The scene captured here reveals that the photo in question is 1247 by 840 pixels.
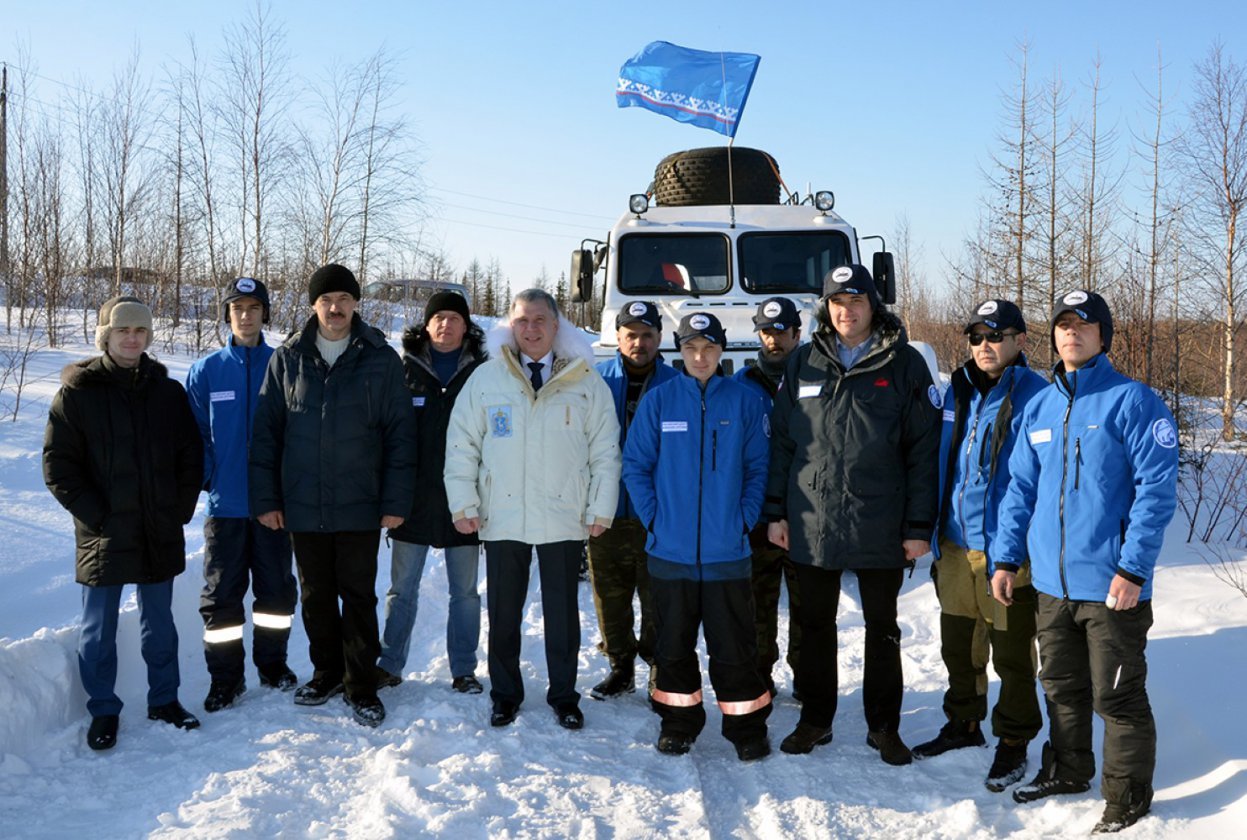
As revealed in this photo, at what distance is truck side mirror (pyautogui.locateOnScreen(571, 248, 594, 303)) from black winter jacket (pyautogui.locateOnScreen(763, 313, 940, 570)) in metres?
4.34

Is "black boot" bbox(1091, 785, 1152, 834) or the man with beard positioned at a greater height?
the man with beard

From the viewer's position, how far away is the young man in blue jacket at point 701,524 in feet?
12.4

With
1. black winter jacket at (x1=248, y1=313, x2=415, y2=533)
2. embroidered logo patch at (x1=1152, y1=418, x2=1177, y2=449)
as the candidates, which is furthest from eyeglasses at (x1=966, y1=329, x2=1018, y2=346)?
black winter jacket at (x1=248, y1=313, x2=415, y2=533)

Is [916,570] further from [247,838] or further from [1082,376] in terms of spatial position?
[247,838]

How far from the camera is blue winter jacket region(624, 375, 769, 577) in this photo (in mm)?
3781

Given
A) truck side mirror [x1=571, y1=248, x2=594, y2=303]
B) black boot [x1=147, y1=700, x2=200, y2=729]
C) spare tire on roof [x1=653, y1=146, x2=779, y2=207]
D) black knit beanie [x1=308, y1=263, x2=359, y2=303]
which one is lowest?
black boot [x1=147, y1=700, x2=200, y2=729]

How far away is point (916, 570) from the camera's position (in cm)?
697

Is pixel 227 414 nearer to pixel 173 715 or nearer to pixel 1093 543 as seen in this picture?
pixel 173 715

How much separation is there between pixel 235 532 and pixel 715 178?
588 centimetres

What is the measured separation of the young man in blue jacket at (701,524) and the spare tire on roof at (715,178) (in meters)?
4.99

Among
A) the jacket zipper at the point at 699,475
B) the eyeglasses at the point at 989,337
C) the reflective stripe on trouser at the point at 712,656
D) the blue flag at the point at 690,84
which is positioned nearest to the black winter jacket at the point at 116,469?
the reflective stripe on trouser at the point at 712,656

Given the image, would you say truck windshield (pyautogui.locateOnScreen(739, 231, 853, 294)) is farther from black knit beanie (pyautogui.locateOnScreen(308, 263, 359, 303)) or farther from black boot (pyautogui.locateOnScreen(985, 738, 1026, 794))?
black boot (pyautogui.locateOnScreen(985, 738, 1026, 794))

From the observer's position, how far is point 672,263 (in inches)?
303

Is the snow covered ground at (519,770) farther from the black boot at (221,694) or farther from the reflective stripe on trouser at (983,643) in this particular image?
the reflective stripe on trouser at (983,643)
